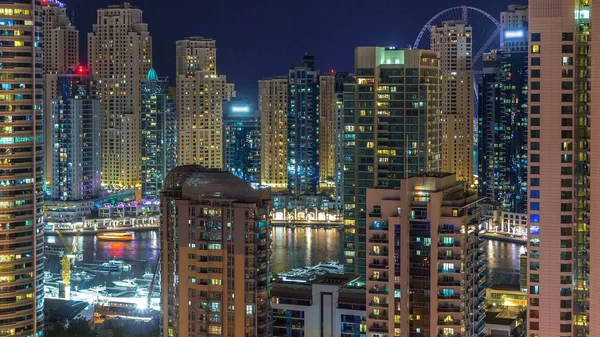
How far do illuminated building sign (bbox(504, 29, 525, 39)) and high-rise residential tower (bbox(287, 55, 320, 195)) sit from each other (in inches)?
261

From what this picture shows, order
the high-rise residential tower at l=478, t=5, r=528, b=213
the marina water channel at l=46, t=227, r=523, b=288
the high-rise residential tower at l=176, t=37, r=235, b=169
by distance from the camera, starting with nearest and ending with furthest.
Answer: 1. the marina water channel at l=46, t=227, r=523, b=288
2. the high-rise residential tower at l=478, t=5, r=528, b=213
3. the high-rise residential tower at l=176, t=37, r=235, b=169

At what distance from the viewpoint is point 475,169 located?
126ft

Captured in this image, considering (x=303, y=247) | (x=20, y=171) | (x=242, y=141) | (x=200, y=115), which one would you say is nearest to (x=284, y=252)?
(x=303, y=247)

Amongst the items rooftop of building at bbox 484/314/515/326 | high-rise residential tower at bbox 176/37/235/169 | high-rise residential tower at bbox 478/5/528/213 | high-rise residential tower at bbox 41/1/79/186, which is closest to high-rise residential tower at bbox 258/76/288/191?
high-rise residential tower at bbox 176/37/235/169

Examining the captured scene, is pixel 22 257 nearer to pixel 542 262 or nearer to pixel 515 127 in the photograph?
pixel 542 262

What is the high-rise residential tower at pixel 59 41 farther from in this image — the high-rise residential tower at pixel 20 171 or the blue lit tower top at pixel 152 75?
the high-rise residential tower at pixel 20 171

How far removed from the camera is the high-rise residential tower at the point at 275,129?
127ft

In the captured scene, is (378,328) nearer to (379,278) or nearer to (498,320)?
(379,278)

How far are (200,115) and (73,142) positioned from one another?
16.0 ft

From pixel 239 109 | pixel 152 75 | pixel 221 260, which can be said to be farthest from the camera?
pixel 239 109

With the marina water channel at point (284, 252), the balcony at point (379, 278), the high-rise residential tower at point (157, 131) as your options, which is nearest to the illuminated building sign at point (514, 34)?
the marina water channel at point (284, 252)

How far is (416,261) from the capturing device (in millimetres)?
12883

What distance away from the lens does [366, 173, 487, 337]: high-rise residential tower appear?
12.9m

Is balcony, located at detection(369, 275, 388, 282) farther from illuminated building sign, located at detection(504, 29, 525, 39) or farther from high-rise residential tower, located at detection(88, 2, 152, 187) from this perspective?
high-rise residential tower, located at detection(88, 2, 152, 187)
